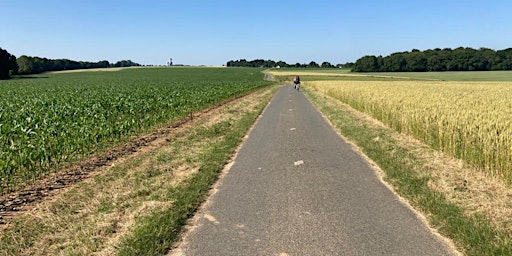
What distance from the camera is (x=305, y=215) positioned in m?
5.43

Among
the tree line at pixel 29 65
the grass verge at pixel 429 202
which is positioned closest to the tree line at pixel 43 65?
the tree line at pixel 29 65

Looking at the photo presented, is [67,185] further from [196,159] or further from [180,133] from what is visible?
[180,133]

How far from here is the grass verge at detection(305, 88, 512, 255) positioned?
437 centimetres

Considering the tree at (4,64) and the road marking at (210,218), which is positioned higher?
the tree at (4,64)

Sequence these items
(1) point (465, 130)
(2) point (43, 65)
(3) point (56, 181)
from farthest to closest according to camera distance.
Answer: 1. (2) point (43, 65)
2. (1) point (465, 130)
3. (3) point (56, 181)

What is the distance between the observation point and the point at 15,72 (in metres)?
109

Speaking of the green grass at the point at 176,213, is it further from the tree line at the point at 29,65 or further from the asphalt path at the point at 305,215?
the tree line at the point at 29,65

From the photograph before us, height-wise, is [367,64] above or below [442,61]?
below

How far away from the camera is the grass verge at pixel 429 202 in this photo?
4371 millimetres

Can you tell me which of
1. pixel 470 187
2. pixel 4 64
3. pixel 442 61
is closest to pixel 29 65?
pixel 4 64

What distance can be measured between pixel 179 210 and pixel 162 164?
11.7ft

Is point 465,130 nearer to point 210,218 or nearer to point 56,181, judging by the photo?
point 210,218

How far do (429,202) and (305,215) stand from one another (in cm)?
211

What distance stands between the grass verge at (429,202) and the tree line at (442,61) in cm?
12098
